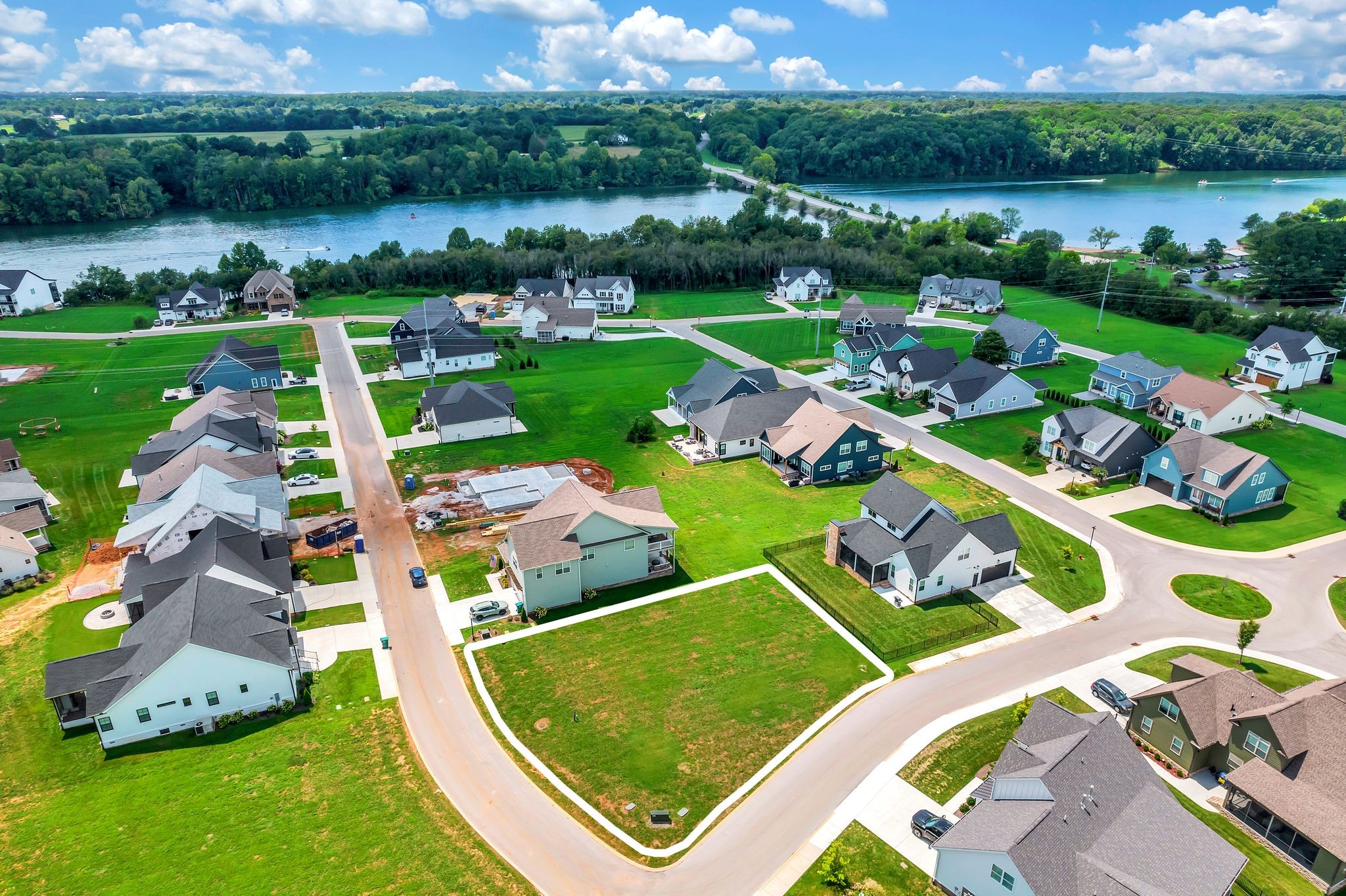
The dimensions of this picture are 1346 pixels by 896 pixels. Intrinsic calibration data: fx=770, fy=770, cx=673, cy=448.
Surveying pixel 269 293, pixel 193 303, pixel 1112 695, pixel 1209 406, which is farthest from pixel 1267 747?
pixel 193 303

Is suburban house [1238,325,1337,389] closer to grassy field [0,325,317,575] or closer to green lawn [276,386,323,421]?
green lawn [276,386,323,421]

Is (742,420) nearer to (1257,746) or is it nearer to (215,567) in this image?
(215,567)

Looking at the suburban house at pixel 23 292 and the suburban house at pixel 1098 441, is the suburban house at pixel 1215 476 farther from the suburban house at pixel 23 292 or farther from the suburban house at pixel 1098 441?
the suburban house at pixel 23 292

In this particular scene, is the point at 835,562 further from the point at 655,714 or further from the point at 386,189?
the point at 386,189

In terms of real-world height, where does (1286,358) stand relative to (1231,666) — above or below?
above

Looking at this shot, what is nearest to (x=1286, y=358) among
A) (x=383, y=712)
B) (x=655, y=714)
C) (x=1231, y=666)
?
(x=1231, y=666)

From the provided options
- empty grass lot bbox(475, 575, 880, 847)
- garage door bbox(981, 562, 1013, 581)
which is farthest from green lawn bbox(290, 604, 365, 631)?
garage door bbox(981, 562, 1013, 581)
